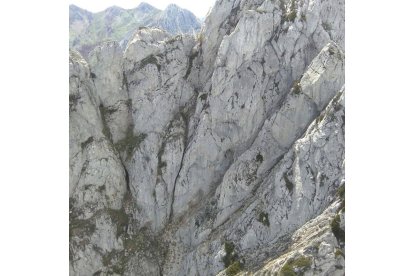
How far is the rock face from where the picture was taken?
39.8 metres

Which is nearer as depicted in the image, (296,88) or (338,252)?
(338,252)

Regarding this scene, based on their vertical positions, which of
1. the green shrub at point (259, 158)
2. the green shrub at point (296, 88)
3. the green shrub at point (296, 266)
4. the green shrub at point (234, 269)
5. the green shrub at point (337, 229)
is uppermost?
the green shrub at point (296, 88)

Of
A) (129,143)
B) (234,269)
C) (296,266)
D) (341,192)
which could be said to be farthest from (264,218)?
(129,143)

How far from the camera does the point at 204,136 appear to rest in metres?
47.5

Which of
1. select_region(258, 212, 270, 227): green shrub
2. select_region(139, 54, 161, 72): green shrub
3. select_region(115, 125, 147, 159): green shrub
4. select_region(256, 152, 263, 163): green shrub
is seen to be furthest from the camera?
select_region(139, 54, 161, 72): green shrub

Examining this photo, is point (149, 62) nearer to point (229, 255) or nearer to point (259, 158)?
point (259, 158)

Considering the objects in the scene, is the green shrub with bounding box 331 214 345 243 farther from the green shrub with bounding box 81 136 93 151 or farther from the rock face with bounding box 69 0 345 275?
the green shrub with bounding box 81 136 93 151

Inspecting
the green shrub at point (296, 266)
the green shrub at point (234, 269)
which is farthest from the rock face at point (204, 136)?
the green shrub at point (296, 266)

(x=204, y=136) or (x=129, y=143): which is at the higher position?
(x=204, y=136)

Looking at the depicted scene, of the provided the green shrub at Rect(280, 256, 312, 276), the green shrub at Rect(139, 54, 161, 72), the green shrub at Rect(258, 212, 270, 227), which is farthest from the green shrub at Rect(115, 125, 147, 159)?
the green shrub at Rect(280, 256, 312, 276)

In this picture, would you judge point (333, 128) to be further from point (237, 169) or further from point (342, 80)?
point (237, 169)

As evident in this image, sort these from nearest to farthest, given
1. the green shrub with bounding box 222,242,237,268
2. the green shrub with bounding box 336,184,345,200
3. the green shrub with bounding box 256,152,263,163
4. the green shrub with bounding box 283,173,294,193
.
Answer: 1. the green shrub with bounding box 336,184,345,200
2. the green shrub with bounding box 283,173,294,193
3. the green shrub with bounding box 222,242,237,268
4. the green shrub with bounding box 256,152,263,163

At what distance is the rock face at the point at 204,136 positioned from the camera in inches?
1566

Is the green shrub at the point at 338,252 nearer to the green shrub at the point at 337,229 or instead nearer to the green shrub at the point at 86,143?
the green shrub at the point at 337,229
